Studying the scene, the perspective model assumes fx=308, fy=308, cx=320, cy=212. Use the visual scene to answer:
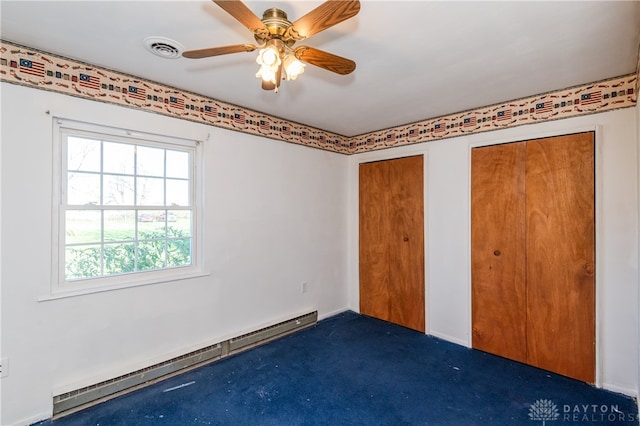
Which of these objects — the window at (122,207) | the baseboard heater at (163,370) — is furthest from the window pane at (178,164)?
the baseboard heater at (163,370)

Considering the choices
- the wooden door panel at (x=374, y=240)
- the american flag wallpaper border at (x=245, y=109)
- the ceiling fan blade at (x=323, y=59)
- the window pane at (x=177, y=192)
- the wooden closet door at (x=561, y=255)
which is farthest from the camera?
the wooden door panel at (x=374, y=240)

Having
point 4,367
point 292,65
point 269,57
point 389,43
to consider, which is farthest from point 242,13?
point 4,367

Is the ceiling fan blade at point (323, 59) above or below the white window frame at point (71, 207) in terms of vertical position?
above

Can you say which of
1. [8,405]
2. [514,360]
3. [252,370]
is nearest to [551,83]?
[514,360]

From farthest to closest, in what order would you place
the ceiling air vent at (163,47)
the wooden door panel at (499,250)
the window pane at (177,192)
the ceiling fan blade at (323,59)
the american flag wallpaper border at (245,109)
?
the wooden door panel at (499,250) < the window pane at (177,192) < the american flag wallpaper border at (245,109) < the ceiling air vent at (163,47) < the ceiling fan blade at (323,59)

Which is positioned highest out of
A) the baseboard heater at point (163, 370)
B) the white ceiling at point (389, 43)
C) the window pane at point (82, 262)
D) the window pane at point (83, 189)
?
the white ceiling at point (389, 43)

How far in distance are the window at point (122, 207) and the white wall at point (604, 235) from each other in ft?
8.38

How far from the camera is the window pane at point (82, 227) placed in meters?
2.18

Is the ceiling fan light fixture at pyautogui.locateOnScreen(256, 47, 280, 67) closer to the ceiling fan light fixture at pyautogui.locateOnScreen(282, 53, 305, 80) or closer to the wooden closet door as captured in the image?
the ceiling fan light fixture at pyautogui.locateOnScreen(282, 53, 305, 80)

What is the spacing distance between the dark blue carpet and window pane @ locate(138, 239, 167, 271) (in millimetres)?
935

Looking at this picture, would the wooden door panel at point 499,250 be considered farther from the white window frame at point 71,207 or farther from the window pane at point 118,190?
the window pane at point 118,190

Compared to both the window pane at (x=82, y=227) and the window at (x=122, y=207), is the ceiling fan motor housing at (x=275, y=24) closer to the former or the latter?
the window at (x=122, y=207)

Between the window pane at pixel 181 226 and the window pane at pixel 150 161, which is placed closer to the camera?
the window pane at pixel 150 161

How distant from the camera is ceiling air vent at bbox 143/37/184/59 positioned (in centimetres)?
186
